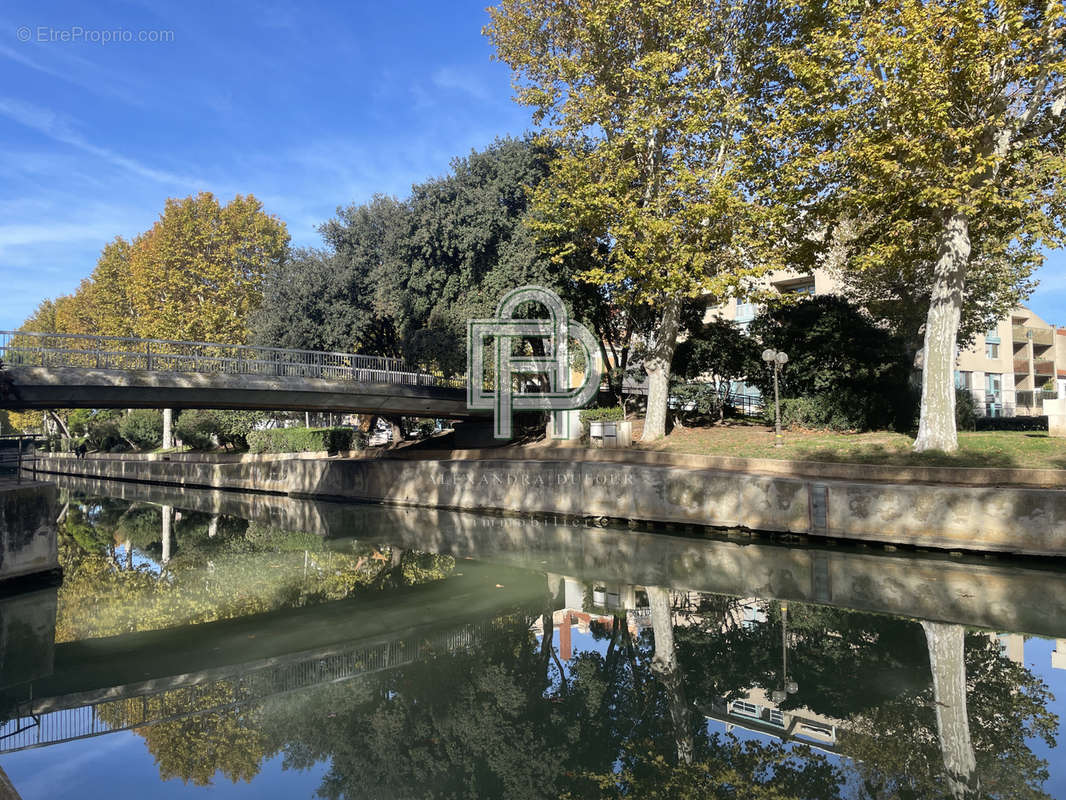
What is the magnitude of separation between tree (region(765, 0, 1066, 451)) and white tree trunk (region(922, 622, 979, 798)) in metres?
9.67

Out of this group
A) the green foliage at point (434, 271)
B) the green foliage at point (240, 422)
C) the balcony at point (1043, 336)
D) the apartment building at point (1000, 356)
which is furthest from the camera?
the balcony at point (1043, 336)

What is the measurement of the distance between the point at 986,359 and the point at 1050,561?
38012 millimetres

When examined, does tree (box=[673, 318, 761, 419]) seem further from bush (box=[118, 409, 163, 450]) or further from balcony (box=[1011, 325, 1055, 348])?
bush (box=[118, 409, 163, 450])

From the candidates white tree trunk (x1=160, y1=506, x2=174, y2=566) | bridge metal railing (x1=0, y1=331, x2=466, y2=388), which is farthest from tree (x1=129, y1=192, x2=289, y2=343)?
white tree trunk (x1=160, y1=506, x2=174, y2=566)

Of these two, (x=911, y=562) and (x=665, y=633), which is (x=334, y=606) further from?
(x=911, y=562)

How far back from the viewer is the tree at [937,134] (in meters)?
16.0

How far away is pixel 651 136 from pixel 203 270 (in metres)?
34.7

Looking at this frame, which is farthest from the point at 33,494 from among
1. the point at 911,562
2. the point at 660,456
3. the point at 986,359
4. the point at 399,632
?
the point at 986,359

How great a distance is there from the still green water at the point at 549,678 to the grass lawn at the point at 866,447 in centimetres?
317

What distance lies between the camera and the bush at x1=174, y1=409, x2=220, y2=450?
47.1 metres

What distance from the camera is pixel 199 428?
47594 mm

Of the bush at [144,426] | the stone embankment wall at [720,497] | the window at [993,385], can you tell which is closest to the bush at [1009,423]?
the window at [993,385]

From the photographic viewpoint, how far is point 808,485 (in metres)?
17.3

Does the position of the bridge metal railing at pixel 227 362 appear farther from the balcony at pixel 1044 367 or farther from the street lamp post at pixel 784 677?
the balcony at pixel 1044 367
